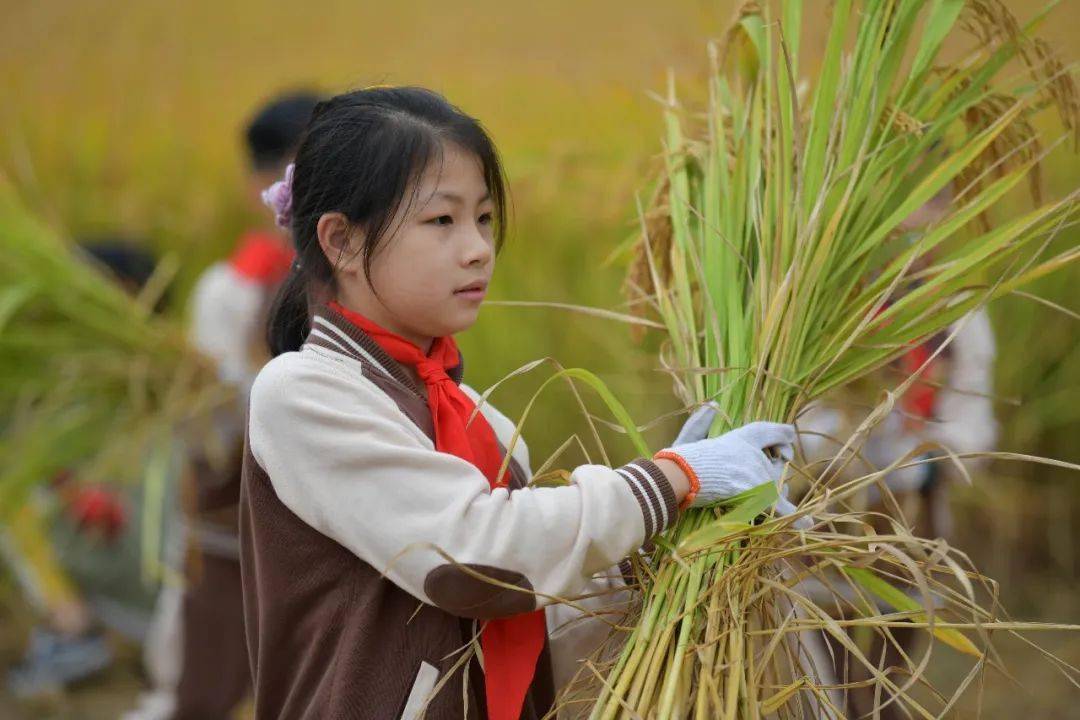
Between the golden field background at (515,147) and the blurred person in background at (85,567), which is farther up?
the golden field background at (515,147)

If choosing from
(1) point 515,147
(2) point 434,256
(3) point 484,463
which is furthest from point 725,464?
(1) point 515,147

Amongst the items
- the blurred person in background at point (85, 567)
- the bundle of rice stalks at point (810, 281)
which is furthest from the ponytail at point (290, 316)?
the blurred person in background at point (85, 567)

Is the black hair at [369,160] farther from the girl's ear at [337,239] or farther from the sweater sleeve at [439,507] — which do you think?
the sweater sleeve at [439,507]

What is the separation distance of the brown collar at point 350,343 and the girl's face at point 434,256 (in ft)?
0.14

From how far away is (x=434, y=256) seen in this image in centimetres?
164

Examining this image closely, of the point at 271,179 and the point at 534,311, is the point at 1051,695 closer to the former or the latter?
the point at 534,311

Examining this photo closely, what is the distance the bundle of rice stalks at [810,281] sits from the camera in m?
1.62

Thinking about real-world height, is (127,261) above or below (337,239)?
below

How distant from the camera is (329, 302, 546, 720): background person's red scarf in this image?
1640mm

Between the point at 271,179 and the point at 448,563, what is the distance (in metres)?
2.23

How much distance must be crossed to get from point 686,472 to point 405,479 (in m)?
0.33

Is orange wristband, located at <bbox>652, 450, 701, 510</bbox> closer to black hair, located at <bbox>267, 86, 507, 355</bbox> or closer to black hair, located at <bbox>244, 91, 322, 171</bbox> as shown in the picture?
black hair, located at <bbox>267, 86, 507, 355</bbox>

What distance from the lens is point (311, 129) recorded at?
179 centimetres

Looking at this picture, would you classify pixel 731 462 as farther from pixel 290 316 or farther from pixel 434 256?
pixel 290 316
